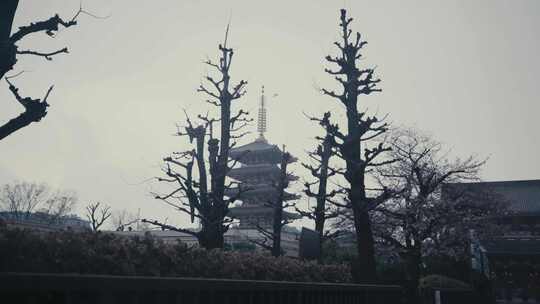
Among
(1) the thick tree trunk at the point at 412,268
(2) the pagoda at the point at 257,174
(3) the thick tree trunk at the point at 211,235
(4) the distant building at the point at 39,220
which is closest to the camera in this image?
(3) the thick tree trunk at the point at 211,235

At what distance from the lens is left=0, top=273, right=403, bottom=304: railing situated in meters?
2.80

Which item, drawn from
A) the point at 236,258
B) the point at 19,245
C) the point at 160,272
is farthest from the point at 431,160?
the point at 19,245

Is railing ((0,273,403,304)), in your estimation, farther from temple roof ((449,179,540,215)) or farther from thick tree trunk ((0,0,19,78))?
temple roof ((449,179,540,215))

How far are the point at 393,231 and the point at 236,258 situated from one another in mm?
21853

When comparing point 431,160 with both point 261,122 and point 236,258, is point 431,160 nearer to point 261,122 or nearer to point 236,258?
point 236,258

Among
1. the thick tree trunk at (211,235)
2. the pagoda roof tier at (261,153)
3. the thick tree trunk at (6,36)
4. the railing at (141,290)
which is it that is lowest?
the railing at (141,290)

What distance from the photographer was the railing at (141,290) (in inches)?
110

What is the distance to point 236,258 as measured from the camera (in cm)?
671

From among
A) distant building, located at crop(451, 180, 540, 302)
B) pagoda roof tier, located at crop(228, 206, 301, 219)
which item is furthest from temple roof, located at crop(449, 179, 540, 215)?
pagoda roof tier, located at crop(228, 206, 301, 219)

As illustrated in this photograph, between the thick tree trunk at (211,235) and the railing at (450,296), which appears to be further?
the railing at (450,296)

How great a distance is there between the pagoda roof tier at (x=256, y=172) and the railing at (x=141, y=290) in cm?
4500

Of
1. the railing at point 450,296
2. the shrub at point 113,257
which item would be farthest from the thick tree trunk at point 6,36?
the railing at point 450,296

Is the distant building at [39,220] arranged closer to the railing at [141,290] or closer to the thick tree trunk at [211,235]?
the thick tree trunk at [211,235]

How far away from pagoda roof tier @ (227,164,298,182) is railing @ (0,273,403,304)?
45.0 metres
